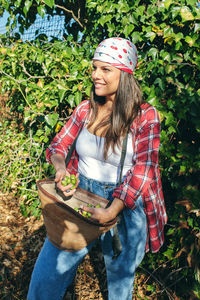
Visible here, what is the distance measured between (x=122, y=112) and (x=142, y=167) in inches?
14.9

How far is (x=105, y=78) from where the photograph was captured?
5.38 feet

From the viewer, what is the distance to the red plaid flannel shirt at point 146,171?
4.95 ft

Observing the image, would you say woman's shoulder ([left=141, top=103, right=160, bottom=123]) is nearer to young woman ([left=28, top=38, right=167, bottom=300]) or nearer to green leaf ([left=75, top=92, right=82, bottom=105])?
young woman ([left=28, top=38, right=167, bottom=300])

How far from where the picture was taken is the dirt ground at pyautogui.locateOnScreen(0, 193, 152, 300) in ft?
8.38

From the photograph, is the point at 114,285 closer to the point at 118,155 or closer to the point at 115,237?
the point at 115,237

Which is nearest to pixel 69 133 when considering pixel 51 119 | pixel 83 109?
pixel 83 109

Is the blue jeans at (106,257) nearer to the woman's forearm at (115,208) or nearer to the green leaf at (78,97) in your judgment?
the woman's forearm at (115,208)

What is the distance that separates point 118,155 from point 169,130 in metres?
0.65

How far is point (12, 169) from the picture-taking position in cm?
358

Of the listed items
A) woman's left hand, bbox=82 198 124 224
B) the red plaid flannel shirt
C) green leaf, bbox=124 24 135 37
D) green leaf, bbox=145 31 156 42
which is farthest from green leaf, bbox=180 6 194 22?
woman's left hand, bbox=82 198 124 224

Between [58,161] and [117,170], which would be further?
[58,161]

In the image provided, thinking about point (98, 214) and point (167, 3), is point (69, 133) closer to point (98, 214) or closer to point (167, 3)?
point (98, 214)

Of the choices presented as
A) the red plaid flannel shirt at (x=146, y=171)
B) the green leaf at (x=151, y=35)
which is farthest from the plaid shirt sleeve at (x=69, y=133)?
the green leaf at (x=151, y=35)

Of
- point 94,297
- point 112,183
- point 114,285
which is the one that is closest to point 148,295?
point 94,297
